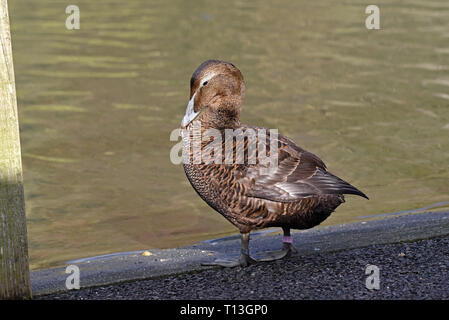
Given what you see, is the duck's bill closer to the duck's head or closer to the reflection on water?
the duck's head

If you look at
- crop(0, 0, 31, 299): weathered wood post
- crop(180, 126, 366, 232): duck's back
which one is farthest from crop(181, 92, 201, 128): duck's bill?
crop(0, 0, 31, 299): weathered wood post

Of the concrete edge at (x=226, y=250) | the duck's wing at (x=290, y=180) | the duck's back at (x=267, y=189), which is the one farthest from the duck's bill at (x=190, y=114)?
the concrete edge at (x=226, y=250)

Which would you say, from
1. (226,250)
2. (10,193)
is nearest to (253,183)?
(226,250)

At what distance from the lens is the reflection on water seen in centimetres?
766

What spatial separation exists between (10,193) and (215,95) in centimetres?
150

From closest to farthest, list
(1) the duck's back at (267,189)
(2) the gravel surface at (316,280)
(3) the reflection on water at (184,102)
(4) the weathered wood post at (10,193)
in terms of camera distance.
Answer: (4) the weathered wood post at (10,193), (2) the gravel surface at (316,280), (1) the duck's back at (267,189), (3) the reflection on water at (184,102)

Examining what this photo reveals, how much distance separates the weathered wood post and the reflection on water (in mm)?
2189

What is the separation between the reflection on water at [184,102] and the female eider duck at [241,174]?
224 cm

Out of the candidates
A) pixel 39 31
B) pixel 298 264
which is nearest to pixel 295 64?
pixel 39 31

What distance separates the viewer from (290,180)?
15.9 feet

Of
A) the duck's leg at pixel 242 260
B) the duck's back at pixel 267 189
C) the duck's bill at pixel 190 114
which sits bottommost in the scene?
the duck's leg at pixel 242 260

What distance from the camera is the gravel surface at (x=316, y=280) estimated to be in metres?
4.40

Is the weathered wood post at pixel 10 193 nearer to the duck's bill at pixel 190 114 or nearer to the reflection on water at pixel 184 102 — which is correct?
the duck's bill at pixel 190 114

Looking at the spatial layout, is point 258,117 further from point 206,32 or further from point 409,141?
point 206,32
